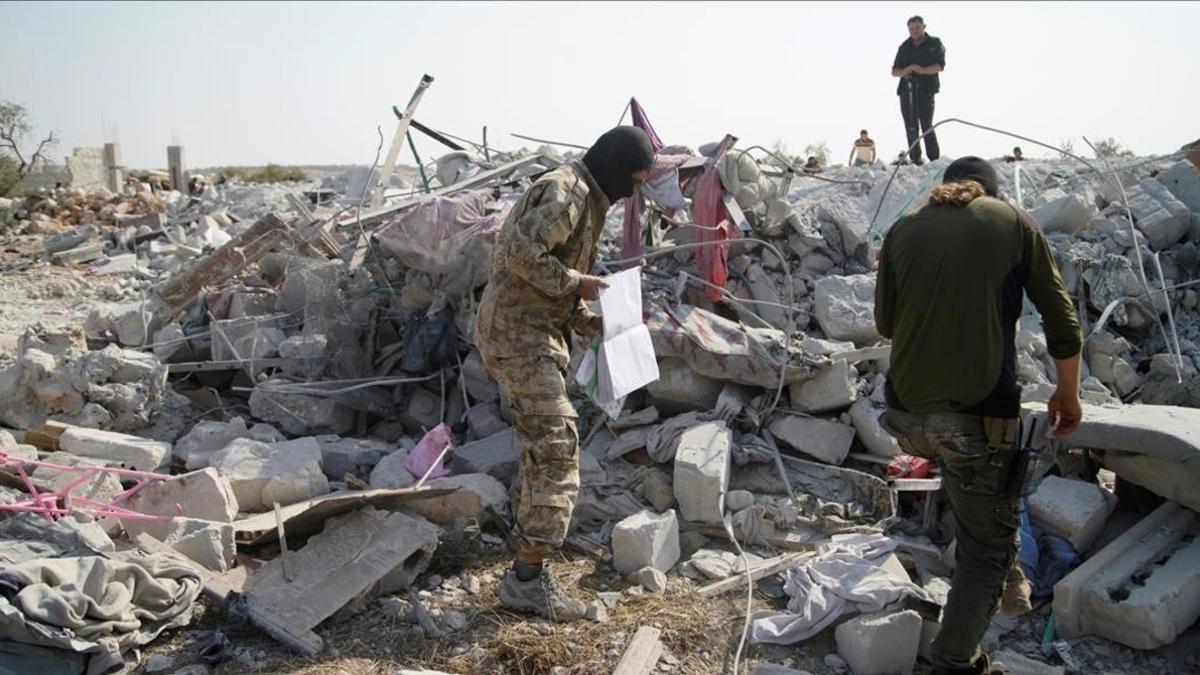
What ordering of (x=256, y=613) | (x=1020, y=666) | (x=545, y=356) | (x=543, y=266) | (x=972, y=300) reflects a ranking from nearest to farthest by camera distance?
(x=972, y=300), (x=1020, y=666), (x=543, y=266), (x=256, y=613), (x=545, y=356)

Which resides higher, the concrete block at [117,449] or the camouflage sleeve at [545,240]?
the camouflage sleeve at [545,240]

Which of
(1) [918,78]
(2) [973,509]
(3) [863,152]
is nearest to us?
(2) [973,509]

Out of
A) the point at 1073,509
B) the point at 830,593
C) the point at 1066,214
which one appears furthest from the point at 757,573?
the point at 1066,214

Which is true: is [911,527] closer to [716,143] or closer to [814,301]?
[814,301]

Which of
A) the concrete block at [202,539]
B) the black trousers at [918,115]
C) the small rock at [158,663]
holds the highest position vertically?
the black trousers at [918,115]

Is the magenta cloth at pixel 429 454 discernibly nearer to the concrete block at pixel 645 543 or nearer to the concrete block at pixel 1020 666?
the concrete block at pixel 645 543

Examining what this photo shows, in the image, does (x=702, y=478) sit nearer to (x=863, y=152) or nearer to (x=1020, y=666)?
(x=1020, y=666)

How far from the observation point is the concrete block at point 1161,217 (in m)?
6.82

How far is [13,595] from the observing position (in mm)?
3145

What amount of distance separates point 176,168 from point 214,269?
2172cm

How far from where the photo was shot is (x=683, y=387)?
16.6ft

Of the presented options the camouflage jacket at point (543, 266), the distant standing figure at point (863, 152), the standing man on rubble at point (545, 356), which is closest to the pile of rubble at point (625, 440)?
the standing man on rubble at point (545, 356)

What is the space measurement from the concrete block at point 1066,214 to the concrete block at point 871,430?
9.58ft

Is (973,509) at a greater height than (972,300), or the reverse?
(972,300)
